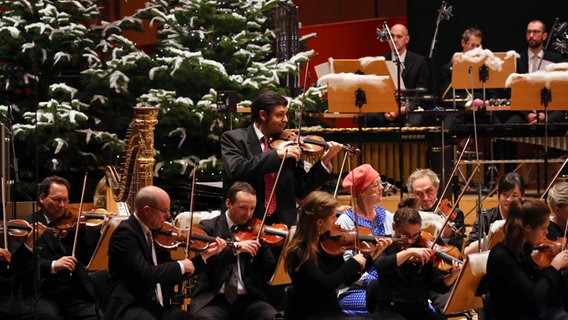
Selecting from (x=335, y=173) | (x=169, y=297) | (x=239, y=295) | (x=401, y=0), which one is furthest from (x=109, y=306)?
(x=401, y=0)

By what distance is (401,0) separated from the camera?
41.8ft

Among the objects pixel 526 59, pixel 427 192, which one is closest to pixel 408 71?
pixel 526 59

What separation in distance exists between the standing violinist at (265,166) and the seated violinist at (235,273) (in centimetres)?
27

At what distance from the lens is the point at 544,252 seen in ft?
17.5

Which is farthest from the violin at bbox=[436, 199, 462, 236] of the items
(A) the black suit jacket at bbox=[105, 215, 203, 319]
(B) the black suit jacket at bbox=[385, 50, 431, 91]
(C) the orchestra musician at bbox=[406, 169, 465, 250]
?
(B) the black suit jacket at bbox=[385, 50, 431, 91]

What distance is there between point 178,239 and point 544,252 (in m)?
1.98

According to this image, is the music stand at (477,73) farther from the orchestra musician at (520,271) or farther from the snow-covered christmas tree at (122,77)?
the orchestra musician at (520,271)

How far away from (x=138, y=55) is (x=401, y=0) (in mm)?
4261

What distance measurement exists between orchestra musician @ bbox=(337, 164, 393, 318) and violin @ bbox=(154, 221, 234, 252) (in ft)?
2.49

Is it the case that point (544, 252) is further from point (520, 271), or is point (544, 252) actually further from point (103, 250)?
point (103, 250)

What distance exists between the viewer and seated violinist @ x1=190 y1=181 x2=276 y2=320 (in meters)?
5.76

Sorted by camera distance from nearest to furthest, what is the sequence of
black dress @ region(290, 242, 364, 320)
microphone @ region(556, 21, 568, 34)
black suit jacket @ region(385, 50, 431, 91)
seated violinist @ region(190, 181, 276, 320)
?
black dress @ region(290, 242, 364, 320)
seated violinist @ region(190, 181, 276, 320)
microphone @ region(556, 21, 568, 34)
black suit jacket @ region(385, 50, 431, 91)

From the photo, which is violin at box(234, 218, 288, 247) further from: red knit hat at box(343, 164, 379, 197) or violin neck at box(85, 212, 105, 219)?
violin neck at box(85, 212, 105, 219)

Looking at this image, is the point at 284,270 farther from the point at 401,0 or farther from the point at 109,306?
the point at 401,0
